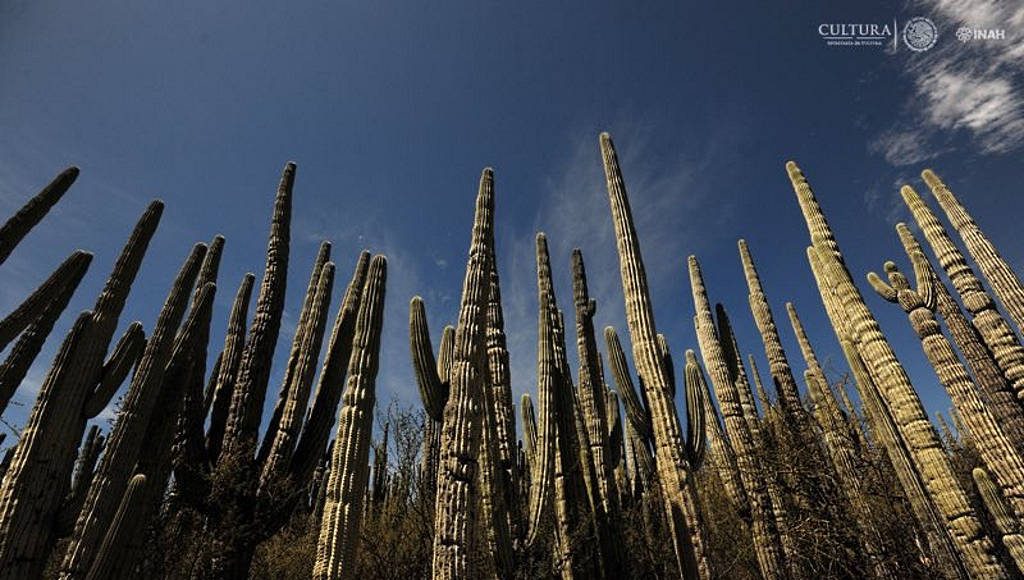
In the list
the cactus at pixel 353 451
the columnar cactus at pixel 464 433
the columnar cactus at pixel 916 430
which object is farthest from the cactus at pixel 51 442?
the columnar cactus at pixel 916 430

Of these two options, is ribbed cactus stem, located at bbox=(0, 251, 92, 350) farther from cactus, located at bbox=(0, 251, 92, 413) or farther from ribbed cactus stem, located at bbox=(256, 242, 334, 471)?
ribbed cactus stem, located at bbox=(256, 242, 334, 471)

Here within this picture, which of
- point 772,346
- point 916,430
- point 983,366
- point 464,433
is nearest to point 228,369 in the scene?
point 464,433

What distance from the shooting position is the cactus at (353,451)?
5.67m

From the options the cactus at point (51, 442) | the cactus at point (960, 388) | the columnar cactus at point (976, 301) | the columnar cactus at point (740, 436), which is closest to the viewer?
the cactus at point (51, 442)

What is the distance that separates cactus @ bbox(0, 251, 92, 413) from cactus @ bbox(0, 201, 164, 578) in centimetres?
153

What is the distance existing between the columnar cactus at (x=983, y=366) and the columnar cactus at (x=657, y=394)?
205 inches

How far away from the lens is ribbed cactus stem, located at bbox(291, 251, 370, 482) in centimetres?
732

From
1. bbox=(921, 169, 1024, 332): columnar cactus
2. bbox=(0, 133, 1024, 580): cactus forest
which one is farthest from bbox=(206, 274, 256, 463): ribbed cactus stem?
bbox=(921, 169, 1024, 332): columnar cactus

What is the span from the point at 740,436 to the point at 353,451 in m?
6.60

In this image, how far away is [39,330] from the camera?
7.59 meters

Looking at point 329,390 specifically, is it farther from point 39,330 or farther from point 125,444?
point 39,330

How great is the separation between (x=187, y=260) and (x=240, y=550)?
4488mm

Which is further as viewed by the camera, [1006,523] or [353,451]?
[1006,523]

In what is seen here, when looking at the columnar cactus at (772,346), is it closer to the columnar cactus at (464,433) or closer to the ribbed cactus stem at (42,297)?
the columnar cactus at (464,433)
